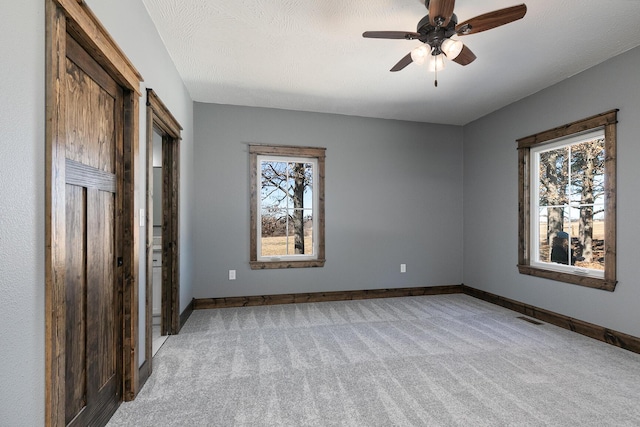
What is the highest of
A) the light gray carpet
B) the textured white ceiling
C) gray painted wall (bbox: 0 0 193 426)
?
the textured white ceiling

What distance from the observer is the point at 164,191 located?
3.16m

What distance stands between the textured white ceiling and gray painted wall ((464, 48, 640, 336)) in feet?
0.71

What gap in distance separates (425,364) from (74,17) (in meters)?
2.96

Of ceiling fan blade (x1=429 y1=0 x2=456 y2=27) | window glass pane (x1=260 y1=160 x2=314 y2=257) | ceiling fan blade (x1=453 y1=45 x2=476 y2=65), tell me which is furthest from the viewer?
window glass pane (x1=260 y1=160 x2=314 y2=257)

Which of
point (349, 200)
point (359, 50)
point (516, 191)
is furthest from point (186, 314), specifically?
point (516, 191)

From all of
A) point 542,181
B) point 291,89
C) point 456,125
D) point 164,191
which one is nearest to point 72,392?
point 164,191

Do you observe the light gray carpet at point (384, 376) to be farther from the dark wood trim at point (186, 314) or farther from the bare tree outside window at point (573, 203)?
the bare tree outside window at point (573, 203)

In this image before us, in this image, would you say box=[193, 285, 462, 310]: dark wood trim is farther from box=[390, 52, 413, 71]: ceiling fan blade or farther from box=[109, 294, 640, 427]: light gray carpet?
box=[390, 52, 413, 71]: ceiling fan blade

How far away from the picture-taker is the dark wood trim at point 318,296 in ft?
13.4

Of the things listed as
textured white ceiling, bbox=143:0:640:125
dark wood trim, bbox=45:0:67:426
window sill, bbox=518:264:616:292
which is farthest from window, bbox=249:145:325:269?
dark wood trim, bbox=45:0:67:426

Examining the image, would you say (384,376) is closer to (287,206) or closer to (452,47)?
(452,47)

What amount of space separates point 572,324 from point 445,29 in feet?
10.3

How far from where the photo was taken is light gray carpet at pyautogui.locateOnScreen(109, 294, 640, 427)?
6.05ft

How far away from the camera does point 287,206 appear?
4.41 meters
